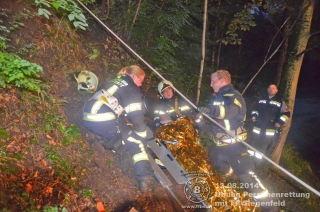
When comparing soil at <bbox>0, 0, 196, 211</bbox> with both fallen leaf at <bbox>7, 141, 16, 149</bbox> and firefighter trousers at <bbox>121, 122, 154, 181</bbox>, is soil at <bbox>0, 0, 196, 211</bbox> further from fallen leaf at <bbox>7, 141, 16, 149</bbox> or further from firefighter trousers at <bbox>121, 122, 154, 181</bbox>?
firefighter trousers at <bbox>121, 122, 154, 181</bbox>

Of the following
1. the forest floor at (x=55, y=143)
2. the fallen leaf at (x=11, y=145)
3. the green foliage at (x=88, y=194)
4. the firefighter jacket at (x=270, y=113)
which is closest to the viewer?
the forest floor at (x=55, y=143)

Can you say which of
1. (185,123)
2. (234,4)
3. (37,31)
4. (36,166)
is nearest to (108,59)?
(37,31)

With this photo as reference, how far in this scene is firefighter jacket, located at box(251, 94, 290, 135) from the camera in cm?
712

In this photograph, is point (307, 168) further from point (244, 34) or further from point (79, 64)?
point (244, 34)

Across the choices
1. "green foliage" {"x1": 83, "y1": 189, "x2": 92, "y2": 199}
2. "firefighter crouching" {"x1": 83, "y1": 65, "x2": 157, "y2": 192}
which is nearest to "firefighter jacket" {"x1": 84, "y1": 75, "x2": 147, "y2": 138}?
"firefighter crouching" {"x1": 83, "y1": 65, "x2": 157, "y2": 192}

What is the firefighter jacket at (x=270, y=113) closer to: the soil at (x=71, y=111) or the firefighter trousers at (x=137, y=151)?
the soil at (x=71, y=111)

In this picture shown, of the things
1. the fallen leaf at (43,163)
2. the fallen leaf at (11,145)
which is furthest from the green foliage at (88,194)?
the fallen leaf at (11,145)

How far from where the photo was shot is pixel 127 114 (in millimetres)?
4555

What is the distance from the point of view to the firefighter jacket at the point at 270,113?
23.4 feet

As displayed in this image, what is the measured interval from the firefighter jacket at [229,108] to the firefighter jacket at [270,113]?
273 cm

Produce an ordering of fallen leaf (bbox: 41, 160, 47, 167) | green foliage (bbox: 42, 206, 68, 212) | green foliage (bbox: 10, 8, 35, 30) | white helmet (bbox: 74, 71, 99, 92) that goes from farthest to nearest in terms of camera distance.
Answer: white helmet (bbox: 74, 71, 99, 92), green foliage (bbox: 10, 8, 35, 30), fallen leaf (bbox: 41, 160, 47, 167), green foliage (bbox: 42, 206, 68, 212)

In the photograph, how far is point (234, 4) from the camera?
42.2ft

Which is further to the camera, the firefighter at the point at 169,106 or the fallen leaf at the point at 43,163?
the firefighter at the point at 169,106

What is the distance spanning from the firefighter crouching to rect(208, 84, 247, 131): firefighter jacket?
1482 millimetres
